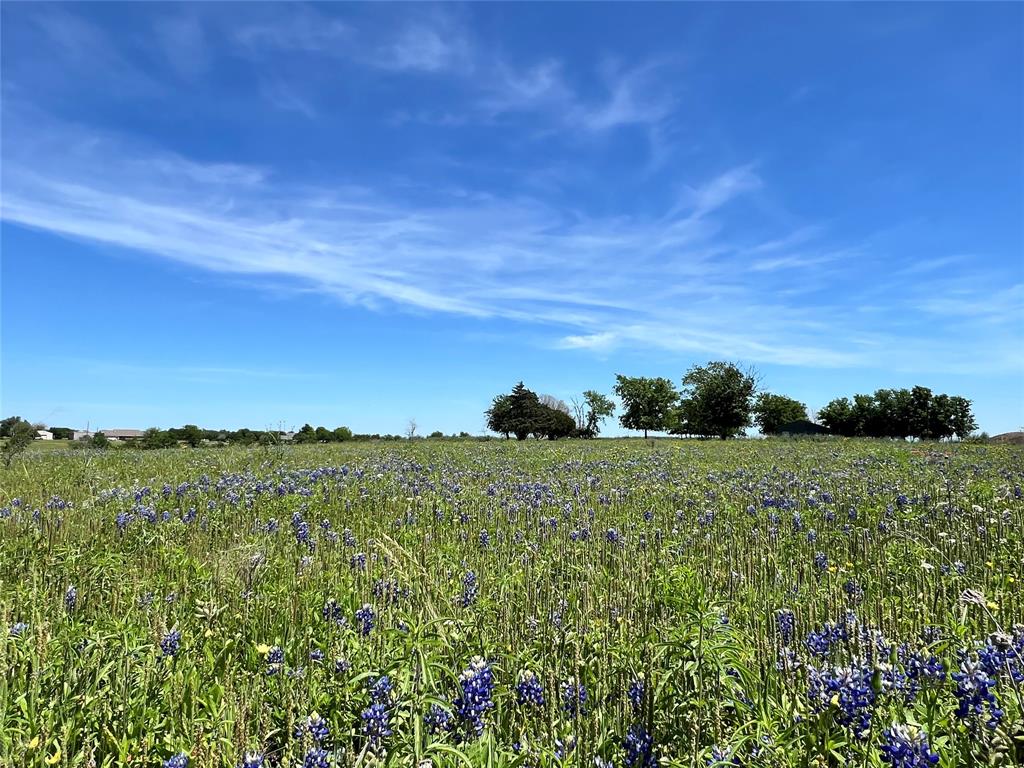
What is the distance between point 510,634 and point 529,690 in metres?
0.94

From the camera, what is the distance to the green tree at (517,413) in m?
69.6

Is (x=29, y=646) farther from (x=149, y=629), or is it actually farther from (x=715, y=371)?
(x=715, y=371)

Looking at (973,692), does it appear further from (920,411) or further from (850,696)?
(920,411)

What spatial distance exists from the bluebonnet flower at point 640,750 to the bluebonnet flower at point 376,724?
1051 mm

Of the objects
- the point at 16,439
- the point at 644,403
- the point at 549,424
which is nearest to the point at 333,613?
the point at 16,439

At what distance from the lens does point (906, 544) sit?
21.3 feet

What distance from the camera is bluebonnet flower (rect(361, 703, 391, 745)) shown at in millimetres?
2395

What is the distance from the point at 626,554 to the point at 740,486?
6124 millimetres

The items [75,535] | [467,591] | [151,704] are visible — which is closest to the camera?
[151,704]

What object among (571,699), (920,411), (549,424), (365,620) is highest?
(920,411)

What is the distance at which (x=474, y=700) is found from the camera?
253 cm

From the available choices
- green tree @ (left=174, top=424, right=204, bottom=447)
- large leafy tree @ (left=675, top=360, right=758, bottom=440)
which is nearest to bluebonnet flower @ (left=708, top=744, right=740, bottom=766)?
green tree @ (left=174, top=424, right=204, bottom=447)

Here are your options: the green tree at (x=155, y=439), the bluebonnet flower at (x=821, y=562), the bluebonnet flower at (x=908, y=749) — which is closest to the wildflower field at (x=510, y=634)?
the bluebonnet flower at (x=908, y=749)

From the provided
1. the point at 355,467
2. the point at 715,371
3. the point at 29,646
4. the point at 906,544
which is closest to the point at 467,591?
the point at 29,646
